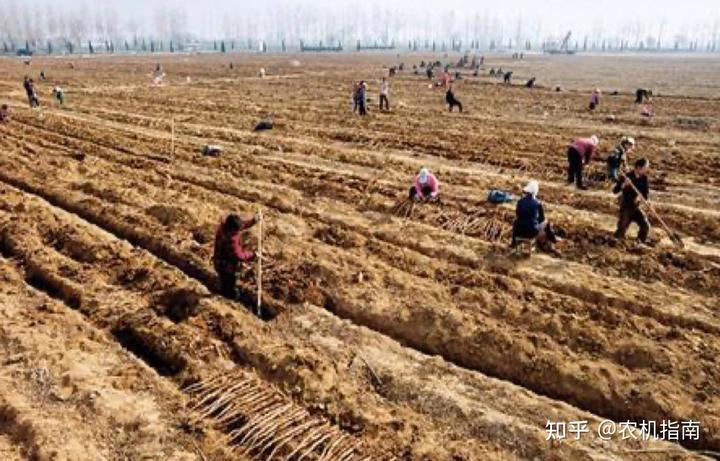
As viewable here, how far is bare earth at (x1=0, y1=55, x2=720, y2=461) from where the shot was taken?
561 centimetres

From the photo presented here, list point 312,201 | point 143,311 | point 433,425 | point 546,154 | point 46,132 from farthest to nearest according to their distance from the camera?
point 46,132 → point 546,154 → point 312,201 → point 143,311 → point 433,425

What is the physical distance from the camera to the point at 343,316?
7.80 meters

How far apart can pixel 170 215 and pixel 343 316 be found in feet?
14.7

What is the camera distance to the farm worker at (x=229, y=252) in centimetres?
771

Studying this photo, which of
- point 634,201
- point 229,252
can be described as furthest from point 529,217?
point 229,252

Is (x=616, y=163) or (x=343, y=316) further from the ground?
(x=616, y=163)

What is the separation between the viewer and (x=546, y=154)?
16.8 metres

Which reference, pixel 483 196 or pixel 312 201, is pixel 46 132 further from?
pixel 483 196

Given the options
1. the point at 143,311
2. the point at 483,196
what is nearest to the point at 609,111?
the point at 483,196

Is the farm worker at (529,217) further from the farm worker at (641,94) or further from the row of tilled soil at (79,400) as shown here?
the farm worker at (641,94)

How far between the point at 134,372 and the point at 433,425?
3.15m

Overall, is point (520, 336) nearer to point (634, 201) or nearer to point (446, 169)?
point (634, 201)

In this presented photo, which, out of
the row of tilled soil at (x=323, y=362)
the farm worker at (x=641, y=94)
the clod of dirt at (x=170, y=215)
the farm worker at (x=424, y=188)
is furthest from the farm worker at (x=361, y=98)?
the row of tilled soil at (x=323, y=362)

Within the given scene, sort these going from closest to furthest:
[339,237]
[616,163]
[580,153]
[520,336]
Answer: [520,336]
[339,237]
[616,163]
[580,153]
